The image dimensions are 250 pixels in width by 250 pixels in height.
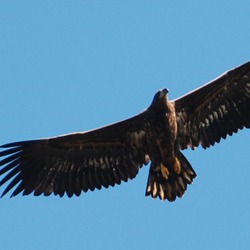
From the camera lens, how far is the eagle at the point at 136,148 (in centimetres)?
2075

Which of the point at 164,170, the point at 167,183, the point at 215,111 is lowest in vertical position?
the point at 167,183

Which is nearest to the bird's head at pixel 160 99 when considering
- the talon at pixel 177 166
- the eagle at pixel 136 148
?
the eagle at pixel 136 148

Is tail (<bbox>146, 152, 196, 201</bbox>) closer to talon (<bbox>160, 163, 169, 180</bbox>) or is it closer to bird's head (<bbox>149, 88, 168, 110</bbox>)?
talon (<bbox>160, 163, 169, 180</bbox>)

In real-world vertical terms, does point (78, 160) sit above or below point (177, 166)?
above

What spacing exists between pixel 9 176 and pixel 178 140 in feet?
9.97

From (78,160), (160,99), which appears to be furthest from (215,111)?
(78,160)

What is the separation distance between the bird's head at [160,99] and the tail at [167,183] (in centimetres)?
93

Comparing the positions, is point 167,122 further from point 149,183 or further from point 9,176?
point 9,176

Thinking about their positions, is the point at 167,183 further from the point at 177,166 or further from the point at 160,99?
the point at 160,99

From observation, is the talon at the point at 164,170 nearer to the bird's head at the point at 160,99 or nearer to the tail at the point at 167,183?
A: the tail at the point at 167,183

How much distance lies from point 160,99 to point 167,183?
4.96 ft

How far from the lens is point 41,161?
2117 centimetres

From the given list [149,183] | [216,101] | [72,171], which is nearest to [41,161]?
[72,171]

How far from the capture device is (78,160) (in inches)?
838
